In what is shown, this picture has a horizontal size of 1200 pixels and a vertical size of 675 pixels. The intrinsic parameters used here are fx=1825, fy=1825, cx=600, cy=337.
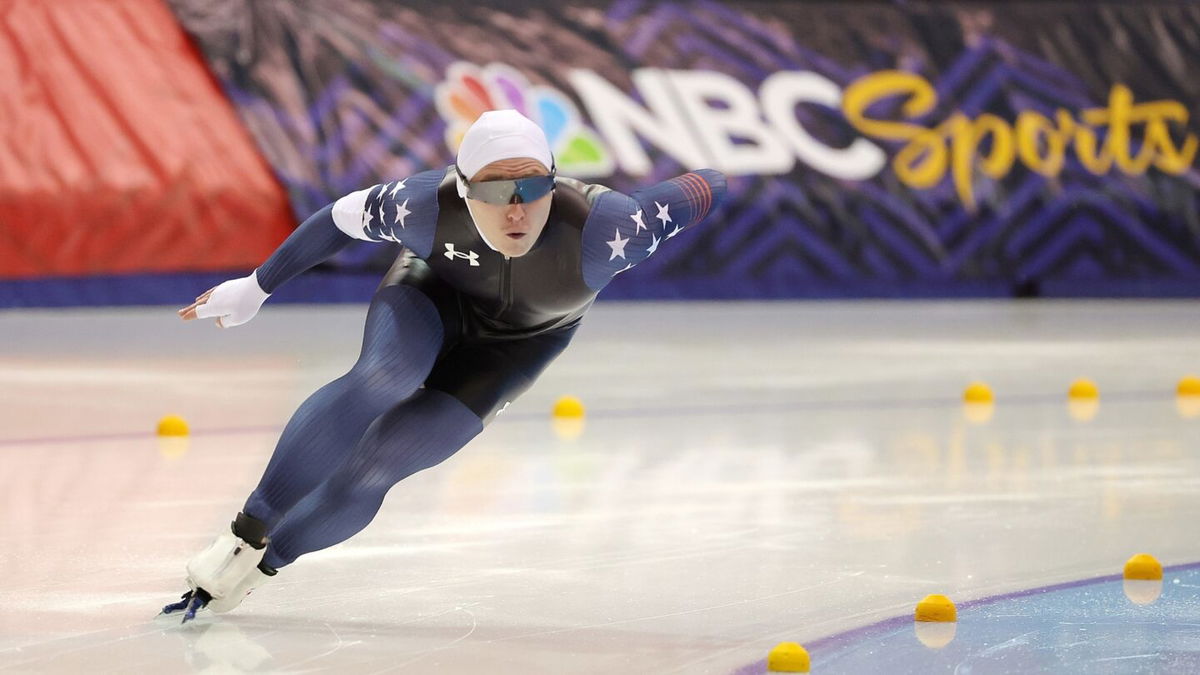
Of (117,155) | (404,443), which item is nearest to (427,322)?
(404,443)

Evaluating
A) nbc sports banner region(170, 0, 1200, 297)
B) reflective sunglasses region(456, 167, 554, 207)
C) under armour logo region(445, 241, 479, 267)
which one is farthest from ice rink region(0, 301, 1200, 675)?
nbc sports banner region(170, 0, 1200, 297)

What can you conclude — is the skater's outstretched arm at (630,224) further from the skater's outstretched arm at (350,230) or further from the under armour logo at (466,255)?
the skater's outstretched arm at (350,230)

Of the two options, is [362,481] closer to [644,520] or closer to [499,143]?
[499,143]

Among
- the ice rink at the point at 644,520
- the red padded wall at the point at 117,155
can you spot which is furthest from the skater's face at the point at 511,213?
the red padded wall at the point at 117,155

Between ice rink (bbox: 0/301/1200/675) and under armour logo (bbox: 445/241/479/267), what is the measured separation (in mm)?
656

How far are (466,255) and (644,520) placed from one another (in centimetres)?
113

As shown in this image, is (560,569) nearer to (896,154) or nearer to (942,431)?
(942,431)

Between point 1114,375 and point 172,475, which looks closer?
point 172,475

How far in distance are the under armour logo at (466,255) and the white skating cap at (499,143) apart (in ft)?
0.73

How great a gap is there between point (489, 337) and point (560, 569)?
0.51 meters

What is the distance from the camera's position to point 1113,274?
45.8 feet

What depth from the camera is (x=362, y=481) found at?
3.47 m

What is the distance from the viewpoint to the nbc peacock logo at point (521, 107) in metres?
12.7

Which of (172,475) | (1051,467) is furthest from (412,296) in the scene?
(1051,467)
